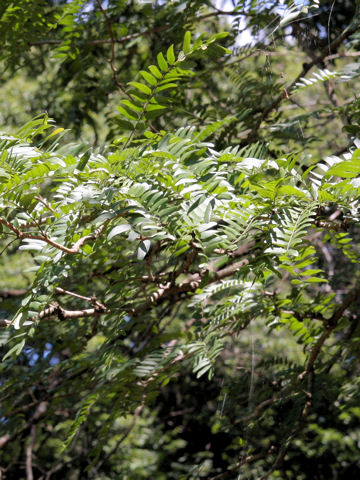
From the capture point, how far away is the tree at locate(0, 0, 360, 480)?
963mm

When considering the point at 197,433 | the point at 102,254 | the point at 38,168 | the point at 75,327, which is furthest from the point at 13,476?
the point at 38,168

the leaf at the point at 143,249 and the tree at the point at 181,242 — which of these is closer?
the leaf at the point at 143,249

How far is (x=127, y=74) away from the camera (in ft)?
8.61

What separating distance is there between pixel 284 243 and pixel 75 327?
121cm

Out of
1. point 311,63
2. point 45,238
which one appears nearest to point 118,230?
point 45,238

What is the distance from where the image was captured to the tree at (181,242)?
96cm

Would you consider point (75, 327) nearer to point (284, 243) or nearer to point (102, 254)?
point (102, 254)

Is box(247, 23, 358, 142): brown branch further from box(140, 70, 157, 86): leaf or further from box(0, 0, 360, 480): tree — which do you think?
box(140, 70, 157, 86): leaf

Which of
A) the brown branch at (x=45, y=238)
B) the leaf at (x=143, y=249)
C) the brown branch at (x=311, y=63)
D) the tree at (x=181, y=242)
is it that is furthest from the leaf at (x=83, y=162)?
the brown branch at (x=311, y=63)

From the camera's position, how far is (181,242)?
95 centimetres

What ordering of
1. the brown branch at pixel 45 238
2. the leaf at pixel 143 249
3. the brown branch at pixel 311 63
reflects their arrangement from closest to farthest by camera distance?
1. the leaf at pixel 143 249
2. the brown branch at pixel 45 238
3. the brown branch at pixel 311 63

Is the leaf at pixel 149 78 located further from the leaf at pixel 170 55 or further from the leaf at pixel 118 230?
the leaf at pixel 118 230

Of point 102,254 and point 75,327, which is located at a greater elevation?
point 102,254

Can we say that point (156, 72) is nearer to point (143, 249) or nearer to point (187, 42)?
point (187, 42)
